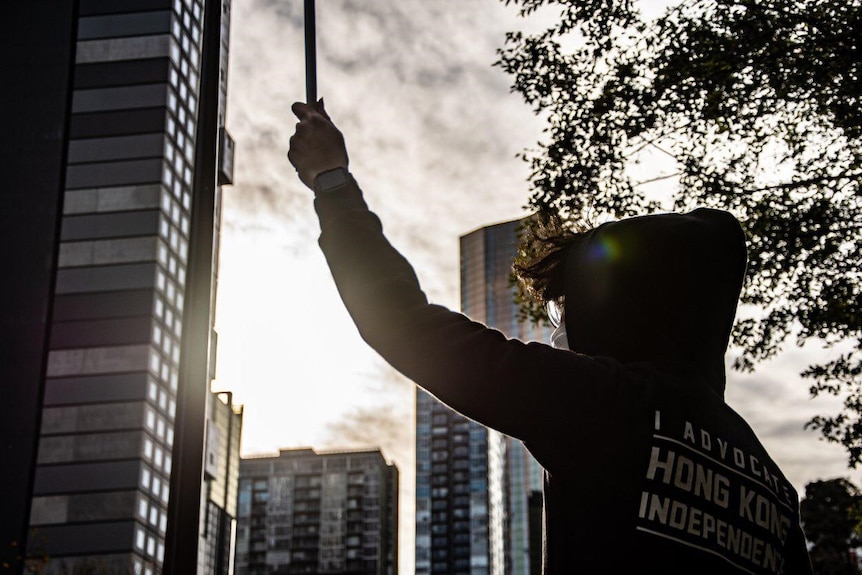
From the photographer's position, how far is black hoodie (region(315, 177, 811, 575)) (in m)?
1.60

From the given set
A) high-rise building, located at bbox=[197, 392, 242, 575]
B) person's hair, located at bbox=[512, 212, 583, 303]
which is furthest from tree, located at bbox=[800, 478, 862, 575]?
high-rise building, located at bbox=[197, 392, 242, 575]

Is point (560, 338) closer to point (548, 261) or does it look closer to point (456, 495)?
point (548, 261)

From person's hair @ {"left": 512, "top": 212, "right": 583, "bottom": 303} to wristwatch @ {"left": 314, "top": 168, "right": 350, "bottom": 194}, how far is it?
0.56 m

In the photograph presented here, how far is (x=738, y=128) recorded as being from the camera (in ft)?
33.3

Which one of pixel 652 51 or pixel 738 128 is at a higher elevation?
pixel 652 51

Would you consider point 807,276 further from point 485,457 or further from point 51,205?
point 485,457

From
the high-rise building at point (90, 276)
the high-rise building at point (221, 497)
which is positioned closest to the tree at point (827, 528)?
the high-rise building at point (90, 276)

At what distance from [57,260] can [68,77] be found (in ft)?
42.9

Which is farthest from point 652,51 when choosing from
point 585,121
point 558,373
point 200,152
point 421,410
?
point 421,410

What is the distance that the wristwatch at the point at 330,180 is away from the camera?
1.71 meters

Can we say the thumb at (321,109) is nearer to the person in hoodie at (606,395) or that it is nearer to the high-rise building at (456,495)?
the person in hoodie at (606,395)

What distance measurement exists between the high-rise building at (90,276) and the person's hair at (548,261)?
66.0 m

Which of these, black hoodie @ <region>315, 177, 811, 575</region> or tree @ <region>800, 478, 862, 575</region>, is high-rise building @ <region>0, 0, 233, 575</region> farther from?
black hoodie @ <region>315, 177, 811, 575</region>

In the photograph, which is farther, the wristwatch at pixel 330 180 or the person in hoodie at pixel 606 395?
the wristwatch at pixel 330 180
